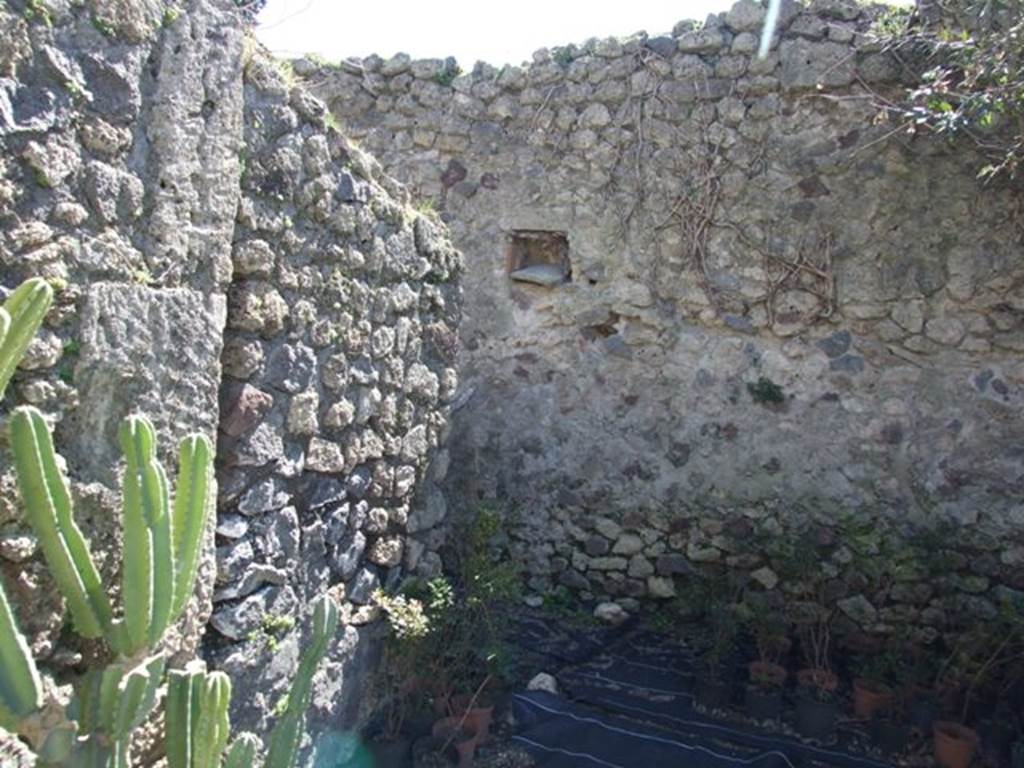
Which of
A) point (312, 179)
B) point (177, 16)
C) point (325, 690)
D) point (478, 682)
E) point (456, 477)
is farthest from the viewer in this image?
point (456, 477)

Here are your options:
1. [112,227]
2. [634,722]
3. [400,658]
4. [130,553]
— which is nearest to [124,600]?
[130,553]

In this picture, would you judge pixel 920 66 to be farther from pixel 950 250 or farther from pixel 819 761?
pixel 819 761

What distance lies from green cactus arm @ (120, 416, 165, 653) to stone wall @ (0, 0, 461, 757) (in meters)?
0.21

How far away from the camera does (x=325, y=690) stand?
3.11 meters

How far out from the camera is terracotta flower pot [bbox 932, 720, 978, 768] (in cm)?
373

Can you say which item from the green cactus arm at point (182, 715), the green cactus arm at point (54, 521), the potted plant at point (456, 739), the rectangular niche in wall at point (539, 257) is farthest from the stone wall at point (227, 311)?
the rectangular niche in wall at point (539, 257)

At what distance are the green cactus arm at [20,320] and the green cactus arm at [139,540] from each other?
0.31 m

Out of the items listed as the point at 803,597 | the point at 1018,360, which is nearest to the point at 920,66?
the point at 1018,360

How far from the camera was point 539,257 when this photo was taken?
5.62m

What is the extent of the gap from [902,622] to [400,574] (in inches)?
102

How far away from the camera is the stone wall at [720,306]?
459 centimetres

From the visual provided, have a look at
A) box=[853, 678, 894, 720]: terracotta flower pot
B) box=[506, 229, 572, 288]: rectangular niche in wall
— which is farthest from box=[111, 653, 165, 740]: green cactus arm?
box=[506, 229, 572, 288]: rectangular niche in wall

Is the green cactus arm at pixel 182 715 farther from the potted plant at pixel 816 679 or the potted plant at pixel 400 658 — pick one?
the potted plant at pixel 816 679

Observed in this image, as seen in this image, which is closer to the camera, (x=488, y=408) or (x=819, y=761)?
(x=819, y=761)
